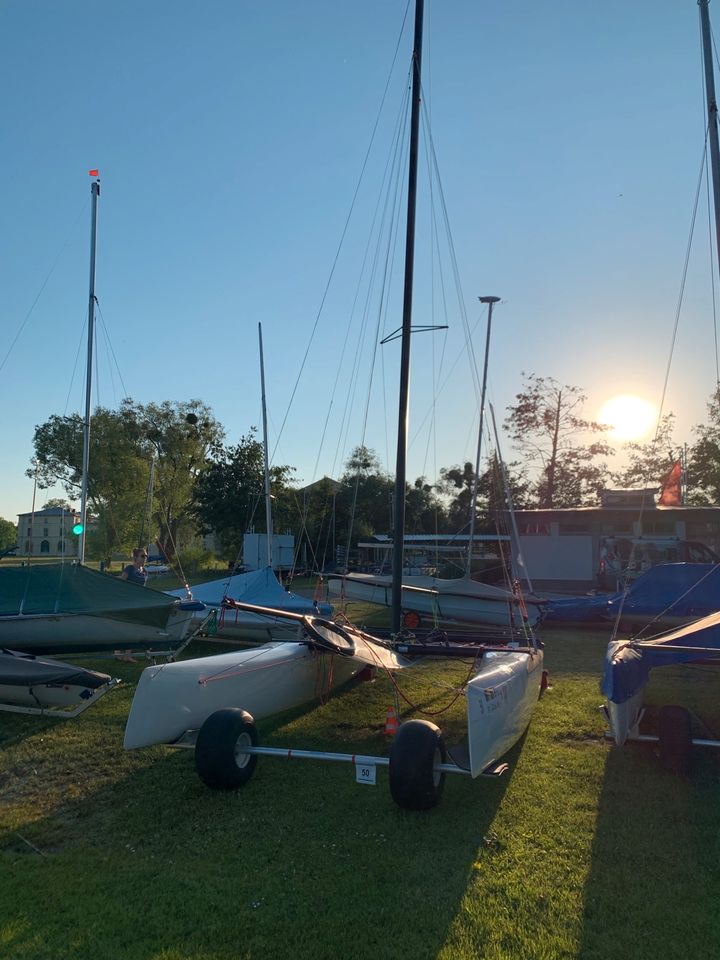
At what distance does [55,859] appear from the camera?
13.3 feet

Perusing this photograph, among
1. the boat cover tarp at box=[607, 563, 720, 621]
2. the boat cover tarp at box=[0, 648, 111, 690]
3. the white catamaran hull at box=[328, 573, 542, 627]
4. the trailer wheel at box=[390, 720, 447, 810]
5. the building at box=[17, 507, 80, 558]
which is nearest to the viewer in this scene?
the trailer wheel at box=[390, 720, 447, 810]

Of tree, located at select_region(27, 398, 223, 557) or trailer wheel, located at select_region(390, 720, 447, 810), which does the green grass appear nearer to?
trailer wheel, located at select_region(390, 720, 447, 810)

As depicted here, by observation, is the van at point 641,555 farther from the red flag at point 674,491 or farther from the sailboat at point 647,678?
the sailboat at point 647,678

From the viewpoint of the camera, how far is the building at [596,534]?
72.9ft

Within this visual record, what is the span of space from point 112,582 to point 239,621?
2.14 m

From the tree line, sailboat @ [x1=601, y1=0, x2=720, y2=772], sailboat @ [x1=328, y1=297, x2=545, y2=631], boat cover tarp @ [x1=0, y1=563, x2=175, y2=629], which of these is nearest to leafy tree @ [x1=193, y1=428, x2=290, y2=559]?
the tree line

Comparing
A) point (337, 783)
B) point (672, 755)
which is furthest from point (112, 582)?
point (672, 755)

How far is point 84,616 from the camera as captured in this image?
836cm

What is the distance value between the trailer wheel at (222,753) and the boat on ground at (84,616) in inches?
133

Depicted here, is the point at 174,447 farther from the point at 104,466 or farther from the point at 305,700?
the point at 305,700

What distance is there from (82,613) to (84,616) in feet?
0.15

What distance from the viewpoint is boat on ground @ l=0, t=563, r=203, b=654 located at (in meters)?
8.45

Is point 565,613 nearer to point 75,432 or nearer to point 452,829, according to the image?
point 452,829

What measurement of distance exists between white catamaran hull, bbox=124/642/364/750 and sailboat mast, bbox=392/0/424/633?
3275 millimetres
